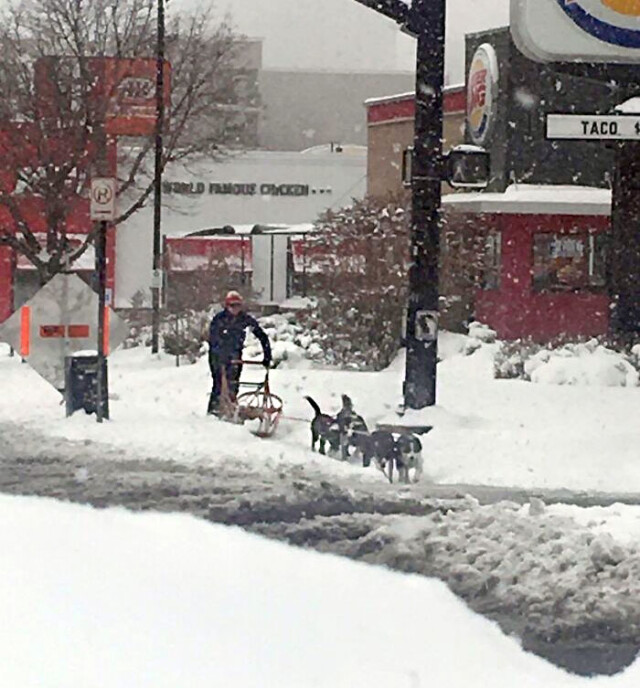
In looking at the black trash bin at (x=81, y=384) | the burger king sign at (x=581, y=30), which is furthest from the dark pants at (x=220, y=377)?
the burger king sign at (x=581, y=30)

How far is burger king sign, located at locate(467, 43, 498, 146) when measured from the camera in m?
30.5

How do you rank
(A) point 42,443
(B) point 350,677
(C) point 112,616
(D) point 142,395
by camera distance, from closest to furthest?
(B) point 350,677 < (C) point 112,616 < (A) point 42,443 < (D) point 142,395

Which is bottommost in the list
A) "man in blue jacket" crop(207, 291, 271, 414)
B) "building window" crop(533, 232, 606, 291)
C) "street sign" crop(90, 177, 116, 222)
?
"man in blue jacket" crop(207, 291, 271, 414)

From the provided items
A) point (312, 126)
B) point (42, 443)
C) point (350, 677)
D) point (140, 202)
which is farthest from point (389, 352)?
point (312, 126)

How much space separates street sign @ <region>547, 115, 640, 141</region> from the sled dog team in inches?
129

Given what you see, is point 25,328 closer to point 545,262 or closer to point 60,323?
point 60,323

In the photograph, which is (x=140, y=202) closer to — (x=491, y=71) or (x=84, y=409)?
(x=491, y=71)

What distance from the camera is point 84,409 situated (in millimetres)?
16375

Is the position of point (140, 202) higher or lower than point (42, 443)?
higher

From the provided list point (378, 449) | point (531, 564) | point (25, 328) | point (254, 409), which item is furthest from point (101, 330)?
point (531, 564)

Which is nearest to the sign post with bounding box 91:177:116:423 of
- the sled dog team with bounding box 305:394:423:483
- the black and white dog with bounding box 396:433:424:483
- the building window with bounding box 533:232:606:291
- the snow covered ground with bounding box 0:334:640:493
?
the snow covered ground with bounding box 0:334:640:493

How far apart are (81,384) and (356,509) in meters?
6.34

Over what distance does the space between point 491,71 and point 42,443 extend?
18.3m

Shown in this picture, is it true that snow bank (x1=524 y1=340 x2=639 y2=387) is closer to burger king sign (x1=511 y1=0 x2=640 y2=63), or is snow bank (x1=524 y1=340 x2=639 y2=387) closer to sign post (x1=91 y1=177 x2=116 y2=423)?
burger king sign (x1=511 y1=0 x2=640 y2=63)
